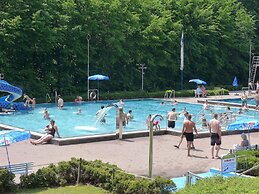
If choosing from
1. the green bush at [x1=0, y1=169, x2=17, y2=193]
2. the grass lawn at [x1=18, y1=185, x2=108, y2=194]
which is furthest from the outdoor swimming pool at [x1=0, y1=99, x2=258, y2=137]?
the green bush at [x1=0, y1=169, x2=17, y2=193]

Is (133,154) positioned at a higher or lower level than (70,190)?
higher

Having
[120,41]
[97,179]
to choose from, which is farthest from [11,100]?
[97,179]

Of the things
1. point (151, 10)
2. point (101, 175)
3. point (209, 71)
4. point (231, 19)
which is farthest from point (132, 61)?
point (101, 175)

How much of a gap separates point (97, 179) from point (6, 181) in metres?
2.53

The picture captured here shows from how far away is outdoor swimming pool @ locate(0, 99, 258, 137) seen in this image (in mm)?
28891

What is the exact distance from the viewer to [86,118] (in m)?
33.7

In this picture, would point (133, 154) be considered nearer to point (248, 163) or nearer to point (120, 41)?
point (248, 163)

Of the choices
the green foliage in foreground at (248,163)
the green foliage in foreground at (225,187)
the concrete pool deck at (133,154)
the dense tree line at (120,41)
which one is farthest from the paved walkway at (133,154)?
the dense tree line at (120,41)

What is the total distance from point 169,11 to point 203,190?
4773 cm

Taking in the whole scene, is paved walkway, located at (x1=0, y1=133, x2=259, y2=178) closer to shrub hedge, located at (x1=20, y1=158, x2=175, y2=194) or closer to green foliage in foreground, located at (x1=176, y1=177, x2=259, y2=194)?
shrub hedge, located at (x1=20, y1=158, x2=175, y2=194)

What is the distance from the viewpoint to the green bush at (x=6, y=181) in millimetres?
14297

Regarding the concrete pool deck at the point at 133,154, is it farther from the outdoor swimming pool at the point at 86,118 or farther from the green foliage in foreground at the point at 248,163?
the outdoor swimming pool at the point at 86,118

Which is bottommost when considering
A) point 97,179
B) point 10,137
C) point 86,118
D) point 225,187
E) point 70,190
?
point 70,190

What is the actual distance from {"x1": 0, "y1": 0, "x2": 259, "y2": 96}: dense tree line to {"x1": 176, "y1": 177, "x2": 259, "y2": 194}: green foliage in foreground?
33.8m
